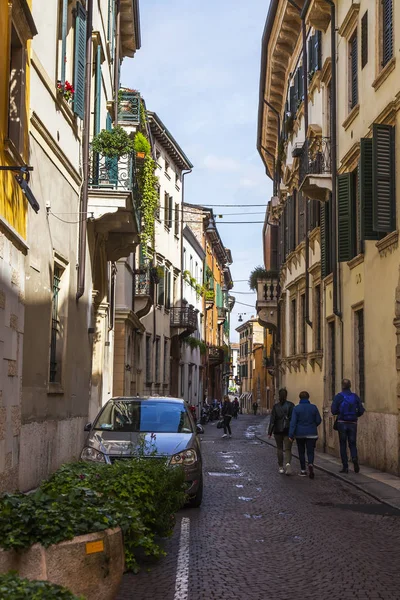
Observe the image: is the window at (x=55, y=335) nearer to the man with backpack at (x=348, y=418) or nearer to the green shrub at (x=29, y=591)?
the man with backpack at (x=348, y=418)

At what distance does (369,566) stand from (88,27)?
43.8 ft

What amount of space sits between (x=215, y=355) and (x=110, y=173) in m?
51.3

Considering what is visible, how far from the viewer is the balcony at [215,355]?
70125mm

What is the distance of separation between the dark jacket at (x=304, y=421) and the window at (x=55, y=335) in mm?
4487

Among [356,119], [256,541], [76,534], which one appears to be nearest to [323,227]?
[356,119]

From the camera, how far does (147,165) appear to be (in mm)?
27297

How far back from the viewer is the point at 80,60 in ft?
58.5

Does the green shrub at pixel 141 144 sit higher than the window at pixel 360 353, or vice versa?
the green shrub at pixel 141 144

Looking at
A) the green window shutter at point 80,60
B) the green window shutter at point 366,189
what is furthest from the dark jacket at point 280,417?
the green window shutter at point 80,60

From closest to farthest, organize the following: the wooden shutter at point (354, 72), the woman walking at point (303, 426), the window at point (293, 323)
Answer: the woman walking at point (303, 426) → the wooden shutter at point (354, 72) → the window at point (293, 323)

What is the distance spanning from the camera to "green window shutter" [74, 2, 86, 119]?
691 inches

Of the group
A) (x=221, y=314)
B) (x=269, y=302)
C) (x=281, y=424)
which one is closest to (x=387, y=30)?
(x=281, y=424)

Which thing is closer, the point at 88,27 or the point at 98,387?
the point at 88,27

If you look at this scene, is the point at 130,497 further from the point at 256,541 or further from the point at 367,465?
the point at 367,465
